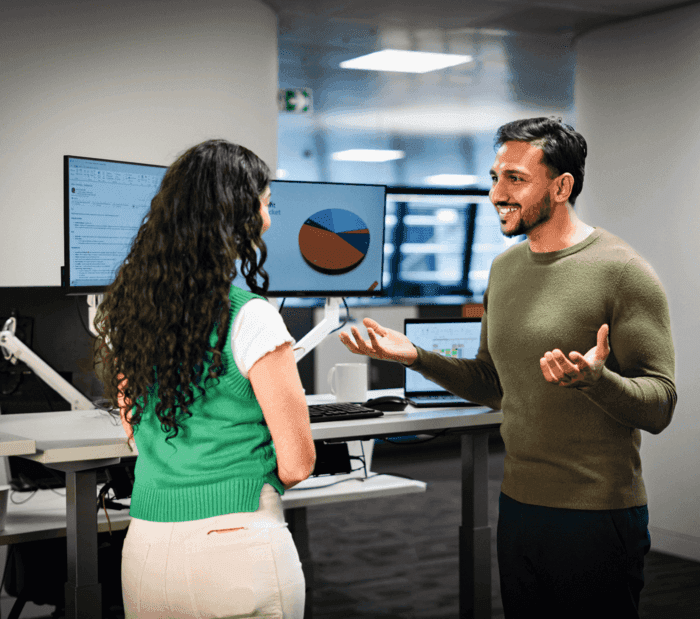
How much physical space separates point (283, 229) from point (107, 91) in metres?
1.57

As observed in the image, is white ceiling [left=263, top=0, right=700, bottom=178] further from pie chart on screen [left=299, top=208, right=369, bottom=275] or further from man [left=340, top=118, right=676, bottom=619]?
man [left=340, top=118, right=676, bottom=619]

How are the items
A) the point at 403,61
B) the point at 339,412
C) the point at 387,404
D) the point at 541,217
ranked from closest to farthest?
the point at 541,217, the point at 339,412, the point at 387,404, the point at 403,61

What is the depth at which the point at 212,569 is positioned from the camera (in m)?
1.17

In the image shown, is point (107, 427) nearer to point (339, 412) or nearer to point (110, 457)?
point (110, 457)

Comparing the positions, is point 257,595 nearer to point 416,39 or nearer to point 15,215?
point 15,215

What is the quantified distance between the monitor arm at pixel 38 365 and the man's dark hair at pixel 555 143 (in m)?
1.49

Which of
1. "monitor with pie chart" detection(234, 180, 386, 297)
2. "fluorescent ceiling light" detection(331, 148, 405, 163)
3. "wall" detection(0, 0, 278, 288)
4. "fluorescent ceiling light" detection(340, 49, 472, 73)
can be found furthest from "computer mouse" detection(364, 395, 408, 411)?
"fluorescent ceiling light" detection(331, 148, 405, 163)

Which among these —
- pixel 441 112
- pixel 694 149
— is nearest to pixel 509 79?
pixel 441 112

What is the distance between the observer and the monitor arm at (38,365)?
2.26 metres

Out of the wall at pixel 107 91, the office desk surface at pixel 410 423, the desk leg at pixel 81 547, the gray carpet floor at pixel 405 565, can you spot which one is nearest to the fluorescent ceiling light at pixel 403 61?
the wall at pixel 107 91

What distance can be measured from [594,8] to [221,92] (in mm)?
1884

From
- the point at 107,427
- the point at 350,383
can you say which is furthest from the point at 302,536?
the point at 107,427

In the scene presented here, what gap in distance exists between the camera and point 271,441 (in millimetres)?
1260

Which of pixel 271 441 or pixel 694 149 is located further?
pixel 694 149
